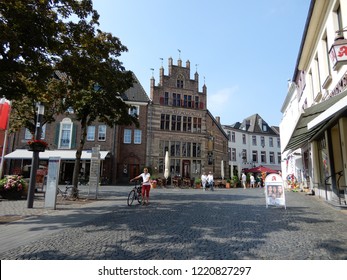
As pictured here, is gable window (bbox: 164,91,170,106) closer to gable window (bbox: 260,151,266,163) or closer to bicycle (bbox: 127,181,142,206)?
bicycle (bbox: 127,181,142,206)

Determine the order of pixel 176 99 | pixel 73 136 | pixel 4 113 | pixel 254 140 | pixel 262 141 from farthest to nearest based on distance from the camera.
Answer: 1. pixel 262 141
2. pixel 254 140
3. pixel 176 99
4. pixel 73 136
5. pixel 4 113

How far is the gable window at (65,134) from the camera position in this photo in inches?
1064

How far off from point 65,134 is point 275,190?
24.2 meters

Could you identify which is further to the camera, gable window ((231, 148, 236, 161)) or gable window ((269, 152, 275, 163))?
gable window ((269, 152, 275, 163))

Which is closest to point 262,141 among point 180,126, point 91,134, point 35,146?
point 180,126

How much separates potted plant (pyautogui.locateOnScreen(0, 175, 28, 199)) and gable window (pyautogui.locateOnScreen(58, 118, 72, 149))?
15.7m

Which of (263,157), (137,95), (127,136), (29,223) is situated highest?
(137,95)

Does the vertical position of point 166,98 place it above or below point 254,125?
below

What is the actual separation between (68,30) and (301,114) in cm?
807

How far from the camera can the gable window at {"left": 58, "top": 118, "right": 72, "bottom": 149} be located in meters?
27.0

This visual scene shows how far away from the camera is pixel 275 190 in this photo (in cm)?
962

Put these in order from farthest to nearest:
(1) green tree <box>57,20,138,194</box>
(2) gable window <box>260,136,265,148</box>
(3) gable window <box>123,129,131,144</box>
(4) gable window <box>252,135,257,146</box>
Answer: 1. (2) gable window <box>260,136,265,148</box>
2. (4) gable window <box>252,135,257,146</box>
3. (3) gable window <box>123,129,131,144</box>
4. (1) green tree <box>57,20,138,194</box>

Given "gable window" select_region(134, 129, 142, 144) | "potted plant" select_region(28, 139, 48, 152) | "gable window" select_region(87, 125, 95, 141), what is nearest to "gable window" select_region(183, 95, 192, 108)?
"gable window" select_region(134, 129, 142, 144)

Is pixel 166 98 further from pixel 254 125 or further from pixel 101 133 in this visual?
pixel 254 125
